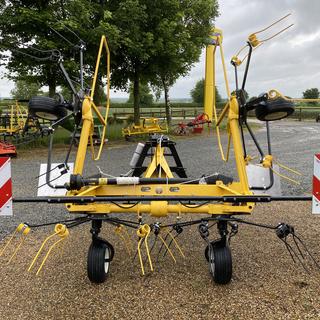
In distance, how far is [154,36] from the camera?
14.2 m

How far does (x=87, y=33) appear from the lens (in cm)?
1189

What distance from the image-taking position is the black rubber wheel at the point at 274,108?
3.14 m

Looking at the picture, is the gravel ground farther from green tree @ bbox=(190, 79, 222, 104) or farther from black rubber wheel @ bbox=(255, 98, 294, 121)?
green tree @ bbox=(190, 79, 222, 104)

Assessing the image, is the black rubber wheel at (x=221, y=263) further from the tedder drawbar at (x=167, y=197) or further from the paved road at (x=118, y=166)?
the paved road at (x=118, y=166)

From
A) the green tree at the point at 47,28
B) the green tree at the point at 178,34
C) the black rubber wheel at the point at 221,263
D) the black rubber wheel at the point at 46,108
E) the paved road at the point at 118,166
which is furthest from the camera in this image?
the green tree at the point at 178,34

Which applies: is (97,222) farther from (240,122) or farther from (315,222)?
(315,222)

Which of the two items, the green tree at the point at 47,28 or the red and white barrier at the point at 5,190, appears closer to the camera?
the red and white barrier at the point at 5,190

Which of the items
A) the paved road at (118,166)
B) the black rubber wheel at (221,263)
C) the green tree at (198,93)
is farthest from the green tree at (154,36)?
the green tree at (198,93)

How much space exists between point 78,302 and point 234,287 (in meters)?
1.35

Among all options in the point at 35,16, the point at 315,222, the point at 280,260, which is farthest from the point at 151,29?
the point at 280,260

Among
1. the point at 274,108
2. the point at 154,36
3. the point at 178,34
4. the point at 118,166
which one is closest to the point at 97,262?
the point at 274,108

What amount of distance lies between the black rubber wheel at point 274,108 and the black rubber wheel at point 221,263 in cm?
122

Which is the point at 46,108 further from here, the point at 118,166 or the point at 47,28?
the point at 47,28

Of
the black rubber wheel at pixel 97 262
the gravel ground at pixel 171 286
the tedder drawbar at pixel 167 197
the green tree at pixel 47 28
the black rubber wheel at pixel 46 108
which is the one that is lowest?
the gravel ground at pixel 171 286
